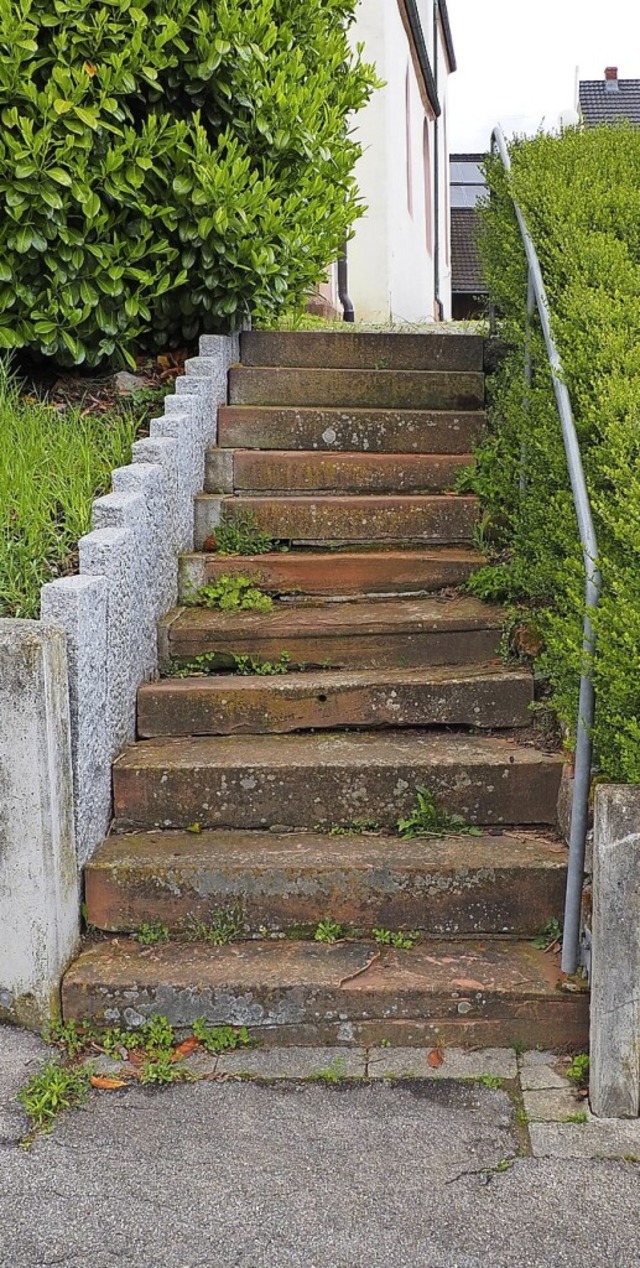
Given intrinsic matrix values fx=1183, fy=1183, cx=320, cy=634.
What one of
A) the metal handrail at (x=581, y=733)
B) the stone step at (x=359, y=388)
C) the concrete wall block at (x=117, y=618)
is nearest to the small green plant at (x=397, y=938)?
the metal handrail at (x=581, y=733)

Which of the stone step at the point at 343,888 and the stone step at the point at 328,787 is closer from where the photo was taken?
the stone step at the point at 343,888

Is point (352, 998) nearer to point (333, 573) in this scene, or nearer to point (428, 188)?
point (333, 573)

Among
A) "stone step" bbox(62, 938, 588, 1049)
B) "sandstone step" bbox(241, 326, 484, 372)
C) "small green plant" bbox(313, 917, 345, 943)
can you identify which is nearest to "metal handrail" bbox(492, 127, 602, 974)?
"stone step" bbox(62, 938, 588, 1049)

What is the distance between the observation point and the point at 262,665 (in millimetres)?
4371

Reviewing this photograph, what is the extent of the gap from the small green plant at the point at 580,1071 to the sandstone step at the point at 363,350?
3.72m

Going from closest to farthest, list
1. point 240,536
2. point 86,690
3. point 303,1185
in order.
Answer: point 303,1185 → point 86,690 → point 240,536

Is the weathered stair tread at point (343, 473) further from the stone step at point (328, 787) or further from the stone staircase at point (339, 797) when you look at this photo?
the stone step at point (328, 787)

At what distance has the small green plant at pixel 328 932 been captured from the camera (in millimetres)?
3521

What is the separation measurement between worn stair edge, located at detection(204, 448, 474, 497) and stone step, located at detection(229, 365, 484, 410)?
1.63ft

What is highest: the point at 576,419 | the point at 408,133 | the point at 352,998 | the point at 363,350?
the point at 408,133

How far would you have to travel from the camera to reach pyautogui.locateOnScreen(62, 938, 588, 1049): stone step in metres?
3.23

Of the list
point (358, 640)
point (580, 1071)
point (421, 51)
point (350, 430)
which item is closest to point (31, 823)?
point (358, 640)

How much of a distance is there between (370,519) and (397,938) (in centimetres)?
205

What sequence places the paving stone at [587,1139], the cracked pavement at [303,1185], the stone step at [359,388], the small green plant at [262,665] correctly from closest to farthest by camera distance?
the cracked pavement at [303,1185], the paving stone at [587,1139], the small green plant at [262,665], the stone step at [359,388]
